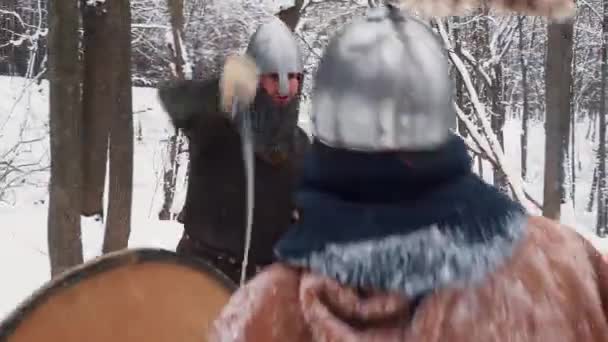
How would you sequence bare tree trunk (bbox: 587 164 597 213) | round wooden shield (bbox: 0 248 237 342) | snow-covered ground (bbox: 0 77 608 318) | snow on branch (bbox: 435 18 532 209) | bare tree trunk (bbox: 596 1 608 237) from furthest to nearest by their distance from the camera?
bare tree trunk (bbox: 587 164 597 213)
bare tree trunk (bbox: 596 1 608 237)
snow-covered ground (bbox: 0 77 608 318)
snow on branch (bbox: 435 18 532 209)
round wooden shield (bbox: 0 248 237 342)

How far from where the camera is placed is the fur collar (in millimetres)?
1157

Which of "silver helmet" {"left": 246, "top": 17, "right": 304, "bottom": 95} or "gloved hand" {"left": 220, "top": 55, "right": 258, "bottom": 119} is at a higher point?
"silver helmet" {"left": 246, "top": 17, "right": 304, "bottom": 95}

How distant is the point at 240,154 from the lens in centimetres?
346

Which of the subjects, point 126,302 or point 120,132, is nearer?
point 126,302

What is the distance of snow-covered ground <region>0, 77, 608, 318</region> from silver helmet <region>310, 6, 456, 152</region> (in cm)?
76

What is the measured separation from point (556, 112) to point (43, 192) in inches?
373

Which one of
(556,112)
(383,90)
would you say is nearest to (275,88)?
(383,90)

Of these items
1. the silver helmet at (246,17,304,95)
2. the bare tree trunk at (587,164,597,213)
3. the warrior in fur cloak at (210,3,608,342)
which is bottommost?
the bare tree trunk at (587,164,597,213)

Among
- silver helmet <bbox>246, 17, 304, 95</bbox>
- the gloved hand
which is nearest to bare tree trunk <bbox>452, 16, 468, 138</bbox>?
silver helmet <bbox>246, 17, 304, 95</bbox>

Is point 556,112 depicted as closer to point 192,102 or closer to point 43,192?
point 192,102

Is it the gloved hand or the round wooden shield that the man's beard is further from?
the round wooden shield

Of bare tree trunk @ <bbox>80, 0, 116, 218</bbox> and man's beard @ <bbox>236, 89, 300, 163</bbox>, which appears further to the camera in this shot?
bare tree trunk @ <bbox>80, 0, 116, 218</bbox>

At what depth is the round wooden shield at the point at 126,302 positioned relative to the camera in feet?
6.76

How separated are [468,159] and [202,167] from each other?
2.35 metres
